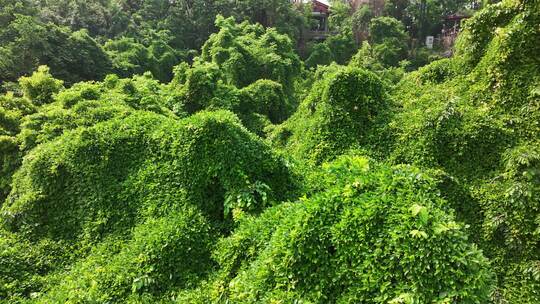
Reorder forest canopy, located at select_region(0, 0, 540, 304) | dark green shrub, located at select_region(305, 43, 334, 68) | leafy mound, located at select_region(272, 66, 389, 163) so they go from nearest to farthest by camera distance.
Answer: forest canopy, located at select_region(0, 0, 540, 304)
leafy mound, located at select_region(272, 66, 389, 163)
dark green shrub, located at select_region(305, 43, 334, 68)

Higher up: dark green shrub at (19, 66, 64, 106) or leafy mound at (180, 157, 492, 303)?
dark green shrub at (19, 66, 64, 106)

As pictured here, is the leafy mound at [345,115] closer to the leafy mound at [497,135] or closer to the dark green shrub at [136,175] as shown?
the leafy mound at [497,135]

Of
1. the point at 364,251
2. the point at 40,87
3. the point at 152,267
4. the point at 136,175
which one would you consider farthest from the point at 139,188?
the point at 40,87

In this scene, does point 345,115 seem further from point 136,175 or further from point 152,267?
point 152,267

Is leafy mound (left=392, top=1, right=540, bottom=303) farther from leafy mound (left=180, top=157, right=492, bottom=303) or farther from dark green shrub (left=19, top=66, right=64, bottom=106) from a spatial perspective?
dark green shrub (left=19, top=66, right=64, bottom=106)

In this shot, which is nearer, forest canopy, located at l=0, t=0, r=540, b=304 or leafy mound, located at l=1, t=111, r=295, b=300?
forest canopy, located at l=0, t=0, r=540, b=304

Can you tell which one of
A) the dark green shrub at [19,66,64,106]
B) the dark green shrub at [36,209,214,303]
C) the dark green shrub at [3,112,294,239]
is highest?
the dark green shrub at [19,66,64,106]


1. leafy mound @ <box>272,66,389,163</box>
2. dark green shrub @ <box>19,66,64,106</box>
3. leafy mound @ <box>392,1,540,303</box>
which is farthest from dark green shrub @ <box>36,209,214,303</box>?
dark green shrub @ <box>19,66,64,106</box>

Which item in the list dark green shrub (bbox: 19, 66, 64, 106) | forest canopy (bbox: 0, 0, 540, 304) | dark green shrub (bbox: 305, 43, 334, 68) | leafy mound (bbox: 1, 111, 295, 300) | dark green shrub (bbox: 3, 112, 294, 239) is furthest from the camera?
dark green shrub (bbox: 305, 43, 334, 68)

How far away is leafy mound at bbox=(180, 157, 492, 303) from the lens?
10.0 feet

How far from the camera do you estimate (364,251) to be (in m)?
3.43

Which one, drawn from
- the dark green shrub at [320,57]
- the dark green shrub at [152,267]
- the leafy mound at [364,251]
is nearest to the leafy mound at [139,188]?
the dark green shrub at [152,267]

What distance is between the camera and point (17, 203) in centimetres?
605

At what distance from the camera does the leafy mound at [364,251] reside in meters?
3.06
